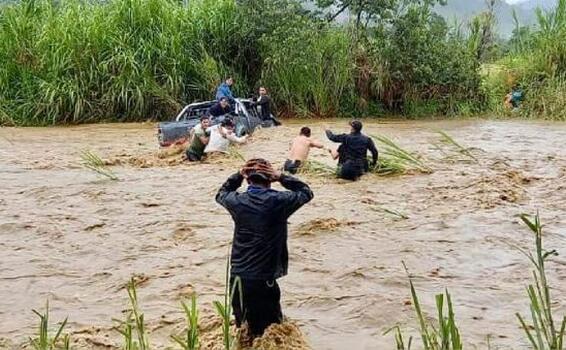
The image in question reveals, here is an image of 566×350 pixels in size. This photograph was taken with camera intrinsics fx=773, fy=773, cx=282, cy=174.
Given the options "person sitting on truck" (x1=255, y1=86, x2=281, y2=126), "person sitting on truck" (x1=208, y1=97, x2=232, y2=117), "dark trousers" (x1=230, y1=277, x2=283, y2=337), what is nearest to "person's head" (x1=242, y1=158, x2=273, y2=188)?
"dark trousers" (x1=230, y1=277, x2=283, y2=337)

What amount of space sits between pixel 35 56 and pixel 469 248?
1614 cm

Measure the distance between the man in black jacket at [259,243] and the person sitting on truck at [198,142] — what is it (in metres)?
8.23

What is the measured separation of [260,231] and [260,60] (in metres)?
17.4

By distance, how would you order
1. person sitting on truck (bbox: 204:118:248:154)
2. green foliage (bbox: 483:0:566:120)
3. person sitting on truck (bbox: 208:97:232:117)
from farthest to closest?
green foliage (bbox: 483:0:566:120) < person sitting on truck (bbox: 208:97:232:117) < person sitting on truck (bbox: 204:118:248:154)

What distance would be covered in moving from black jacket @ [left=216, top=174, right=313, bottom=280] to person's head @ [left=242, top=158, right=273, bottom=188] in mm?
43

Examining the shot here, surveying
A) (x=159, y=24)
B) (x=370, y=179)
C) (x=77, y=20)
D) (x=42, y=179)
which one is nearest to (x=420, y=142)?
(x=370, y=179)

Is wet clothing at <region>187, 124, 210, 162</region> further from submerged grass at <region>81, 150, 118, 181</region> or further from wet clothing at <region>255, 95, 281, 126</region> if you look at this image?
wet clothing at <region>255, 95, 281, 126</region>

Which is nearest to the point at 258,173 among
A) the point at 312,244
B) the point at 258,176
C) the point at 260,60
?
the point at 258,176

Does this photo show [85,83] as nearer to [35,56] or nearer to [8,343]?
[35,56]

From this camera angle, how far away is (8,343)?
207 inches

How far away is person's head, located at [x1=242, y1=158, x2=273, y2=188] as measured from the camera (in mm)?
5090

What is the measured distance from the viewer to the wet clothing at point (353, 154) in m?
11.2

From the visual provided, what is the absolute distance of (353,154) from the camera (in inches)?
443

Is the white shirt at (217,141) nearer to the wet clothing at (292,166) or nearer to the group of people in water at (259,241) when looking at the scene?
the wet clothing at (292,166)
